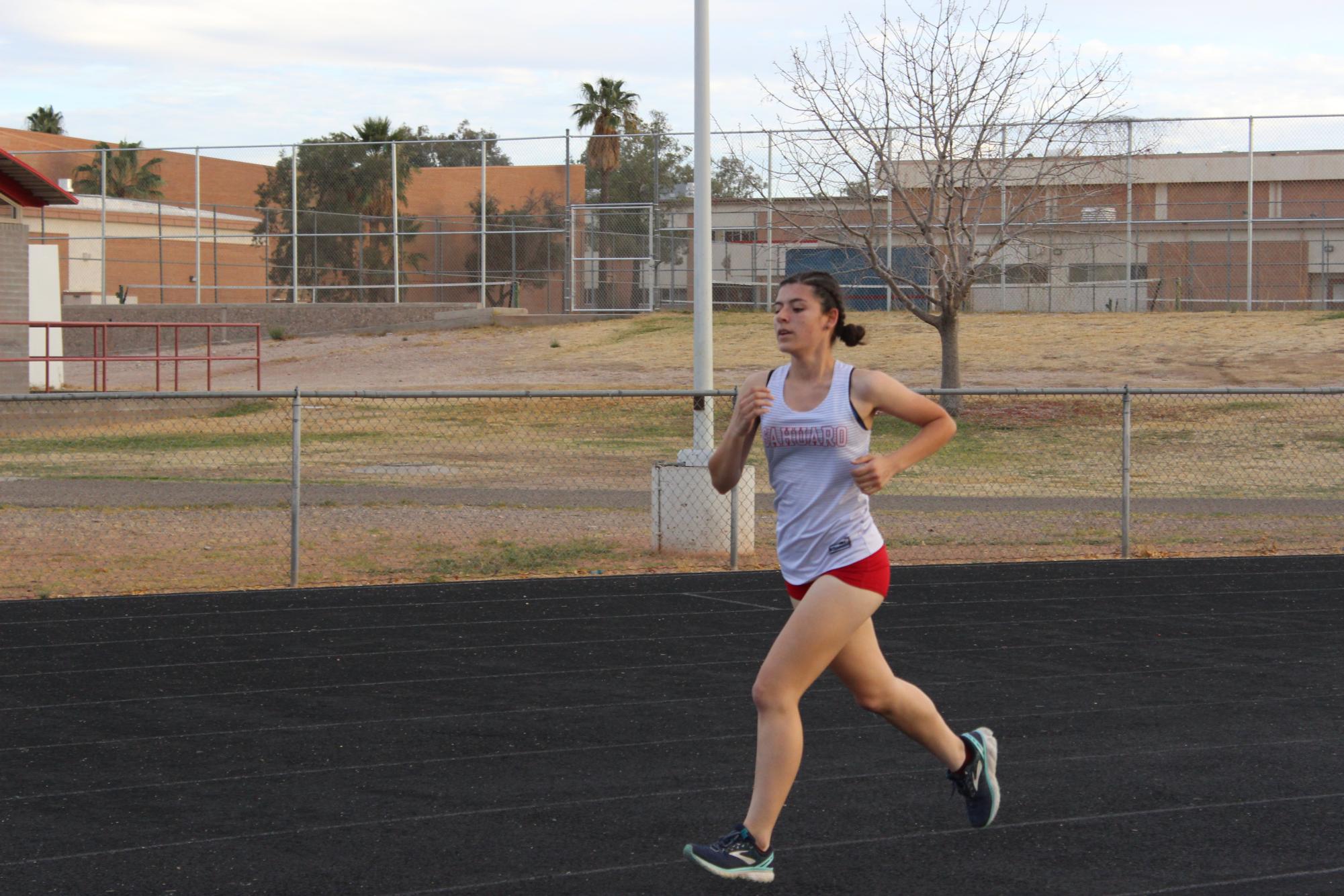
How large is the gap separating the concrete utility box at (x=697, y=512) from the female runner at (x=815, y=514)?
7060mm

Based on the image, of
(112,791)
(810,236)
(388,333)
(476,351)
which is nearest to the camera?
(112,791)

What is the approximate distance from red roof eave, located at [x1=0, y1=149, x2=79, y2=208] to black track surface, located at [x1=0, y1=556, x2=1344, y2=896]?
62.3ft

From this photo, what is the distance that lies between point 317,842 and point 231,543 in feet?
27.2

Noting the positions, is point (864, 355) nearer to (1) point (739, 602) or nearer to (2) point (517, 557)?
(2) point (517, 557)

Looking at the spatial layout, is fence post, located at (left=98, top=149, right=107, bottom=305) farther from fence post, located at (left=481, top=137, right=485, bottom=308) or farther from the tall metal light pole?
the tall metal light pole

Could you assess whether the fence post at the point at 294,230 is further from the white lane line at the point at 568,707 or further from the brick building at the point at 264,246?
the white lane line at the point at 568,707

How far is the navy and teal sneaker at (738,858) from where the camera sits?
441cm

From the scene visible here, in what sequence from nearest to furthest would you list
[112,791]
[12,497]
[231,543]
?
[112,791]
[231,543]
[12,497]

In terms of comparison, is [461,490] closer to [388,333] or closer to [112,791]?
[112,791]

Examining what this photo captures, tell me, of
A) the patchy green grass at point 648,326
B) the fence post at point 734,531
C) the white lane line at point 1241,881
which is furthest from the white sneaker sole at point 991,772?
the patchy green grass at point 648,326

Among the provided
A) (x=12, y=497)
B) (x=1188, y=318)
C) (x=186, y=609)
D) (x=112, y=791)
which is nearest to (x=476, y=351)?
(x=1188, y=318)

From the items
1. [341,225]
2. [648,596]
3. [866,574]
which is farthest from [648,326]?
[866,574]

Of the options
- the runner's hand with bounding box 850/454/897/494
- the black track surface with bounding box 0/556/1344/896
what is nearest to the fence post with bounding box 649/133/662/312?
the black track surface with bounding box 0/556/1344/896

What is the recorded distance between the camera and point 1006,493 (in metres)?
16.4
